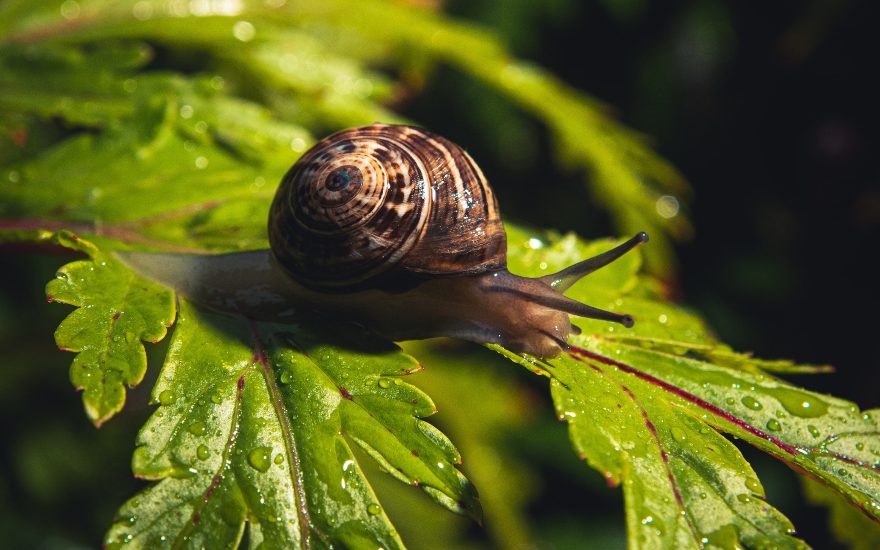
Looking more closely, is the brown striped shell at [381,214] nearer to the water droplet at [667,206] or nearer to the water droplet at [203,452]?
the water droplet at [203,452]

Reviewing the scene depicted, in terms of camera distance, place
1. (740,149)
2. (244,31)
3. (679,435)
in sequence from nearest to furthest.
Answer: (679,435) < (244,31) < (740,149)

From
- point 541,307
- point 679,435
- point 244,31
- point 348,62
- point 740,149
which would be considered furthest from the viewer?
point 740,149

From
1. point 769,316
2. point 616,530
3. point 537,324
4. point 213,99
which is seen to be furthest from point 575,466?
point 213,99

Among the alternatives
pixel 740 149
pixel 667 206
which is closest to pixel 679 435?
pixel 667 206

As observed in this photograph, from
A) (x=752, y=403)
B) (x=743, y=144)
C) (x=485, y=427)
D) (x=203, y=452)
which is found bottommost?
(x=485, y=427)

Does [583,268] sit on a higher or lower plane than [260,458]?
higher

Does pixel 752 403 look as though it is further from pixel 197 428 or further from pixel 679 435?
pixel 197 428

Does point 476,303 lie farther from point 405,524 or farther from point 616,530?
point 616,530

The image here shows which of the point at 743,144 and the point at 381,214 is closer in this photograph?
the point at 381,214
